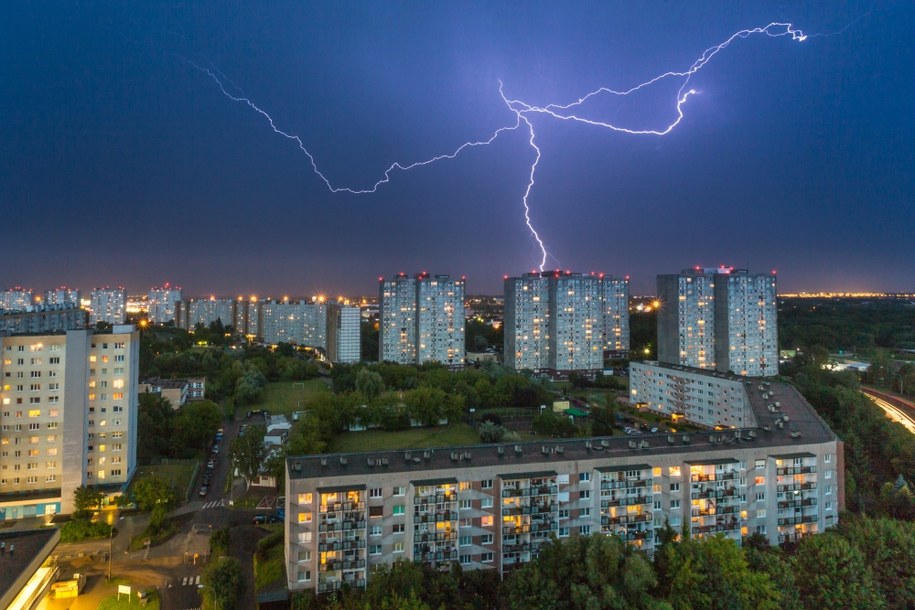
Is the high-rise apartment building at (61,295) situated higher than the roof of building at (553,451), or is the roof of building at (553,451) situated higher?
the high-rise apartment building at (61,295)

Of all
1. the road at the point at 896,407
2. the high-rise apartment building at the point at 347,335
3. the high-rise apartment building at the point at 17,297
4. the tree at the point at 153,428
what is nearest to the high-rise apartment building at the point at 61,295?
the high-rise apartment building at the point at 17,297

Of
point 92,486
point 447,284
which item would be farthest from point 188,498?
point 447,284

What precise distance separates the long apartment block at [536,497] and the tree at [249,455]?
7.36 meters

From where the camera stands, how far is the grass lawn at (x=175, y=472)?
1844 cm

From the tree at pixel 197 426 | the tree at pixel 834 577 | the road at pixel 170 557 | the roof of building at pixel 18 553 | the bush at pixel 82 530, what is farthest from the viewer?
the tree at pixel 197 426

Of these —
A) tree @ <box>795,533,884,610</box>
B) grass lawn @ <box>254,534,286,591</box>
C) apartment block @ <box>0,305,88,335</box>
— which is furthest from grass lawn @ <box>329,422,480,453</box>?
tree @ <box>795,533,884,610</box>

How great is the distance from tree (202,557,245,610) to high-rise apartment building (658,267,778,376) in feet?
98.7

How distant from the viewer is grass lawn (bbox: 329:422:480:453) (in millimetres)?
23031

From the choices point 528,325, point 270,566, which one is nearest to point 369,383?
point 528,325

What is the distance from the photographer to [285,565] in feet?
40.5

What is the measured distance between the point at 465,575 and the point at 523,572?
2144 mm

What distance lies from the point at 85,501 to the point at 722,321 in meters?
35.0

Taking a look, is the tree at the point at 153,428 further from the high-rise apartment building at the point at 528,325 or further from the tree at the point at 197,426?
the high-rise apartment building at the point at 528,325

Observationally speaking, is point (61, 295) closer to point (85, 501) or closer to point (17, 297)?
point (17, 297)
